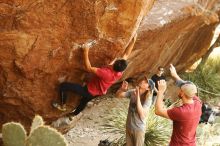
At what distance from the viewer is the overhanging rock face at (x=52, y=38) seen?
6168 millimetres

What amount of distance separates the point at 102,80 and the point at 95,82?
0.18 meters

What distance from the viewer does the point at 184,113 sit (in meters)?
5.89

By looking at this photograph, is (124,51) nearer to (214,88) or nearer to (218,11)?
(218,11)

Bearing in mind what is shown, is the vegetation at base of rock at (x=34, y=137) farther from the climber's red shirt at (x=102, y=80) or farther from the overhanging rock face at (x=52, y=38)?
the climber's red shirt at (x=102, y=80)

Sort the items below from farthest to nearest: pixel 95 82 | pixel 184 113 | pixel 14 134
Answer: pixel 95 82, pixel 184 113, pixel 14 134

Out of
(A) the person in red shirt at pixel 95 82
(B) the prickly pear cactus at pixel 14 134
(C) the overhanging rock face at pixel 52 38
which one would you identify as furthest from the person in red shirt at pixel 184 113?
(B) the prickly pear cactus at pixel 14 134

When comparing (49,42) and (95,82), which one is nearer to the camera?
(49,42)

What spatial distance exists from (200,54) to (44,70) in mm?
8190

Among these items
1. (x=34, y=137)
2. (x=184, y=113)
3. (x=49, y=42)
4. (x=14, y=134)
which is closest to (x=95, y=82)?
(x=49, y=42)

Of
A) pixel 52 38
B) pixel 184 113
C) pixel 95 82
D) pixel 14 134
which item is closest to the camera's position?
pixel 14 134

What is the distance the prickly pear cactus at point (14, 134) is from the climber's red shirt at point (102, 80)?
1.85 meters

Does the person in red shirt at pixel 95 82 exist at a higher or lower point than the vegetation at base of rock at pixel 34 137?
higher

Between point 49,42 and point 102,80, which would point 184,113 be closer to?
point 102,80

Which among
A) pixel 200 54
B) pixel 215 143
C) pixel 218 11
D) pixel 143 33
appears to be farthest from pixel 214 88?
pixel 143 33
